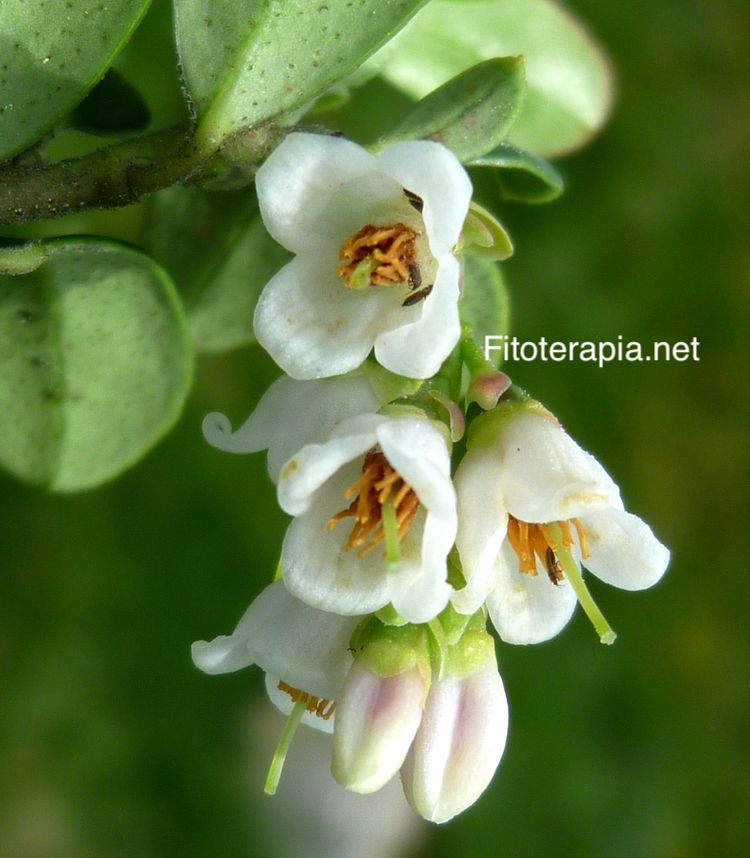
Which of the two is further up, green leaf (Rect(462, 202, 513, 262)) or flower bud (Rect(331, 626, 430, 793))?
green leaf (Rect(462, 202, 513, 262))

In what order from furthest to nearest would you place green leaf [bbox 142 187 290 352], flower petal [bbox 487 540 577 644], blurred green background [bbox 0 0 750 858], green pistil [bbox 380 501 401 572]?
blurred green background [bbox 0 0 750 858], green leaf [bbox 142 187 290 352], flower petal [bbox 487 540 577 644], green pistil [bbox 380 501 401 572]

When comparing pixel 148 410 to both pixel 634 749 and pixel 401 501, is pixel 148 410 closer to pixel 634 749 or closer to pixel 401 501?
pixel 401 501

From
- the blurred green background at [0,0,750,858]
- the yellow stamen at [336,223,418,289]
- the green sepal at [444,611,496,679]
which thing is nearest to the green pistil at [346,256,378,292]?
the yellow stamen at [336,223,418,289]

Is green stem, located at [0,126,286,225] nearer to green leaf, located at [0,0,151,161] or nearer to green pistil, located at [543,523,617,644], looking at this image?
green leaf, located at [0,0,151,161]

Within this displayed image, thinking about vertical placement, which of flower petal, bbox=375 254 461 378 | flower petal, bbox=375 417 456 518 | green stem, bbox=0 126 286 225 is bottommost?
flower petal, bbox=375 417 456 518

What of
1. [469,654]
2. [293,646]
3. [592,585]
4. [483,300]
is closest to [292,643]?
[293,646]

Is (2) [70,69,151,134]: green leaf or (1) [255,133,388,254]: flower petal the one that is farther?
(2) [70,69,151,134]: green leaf
